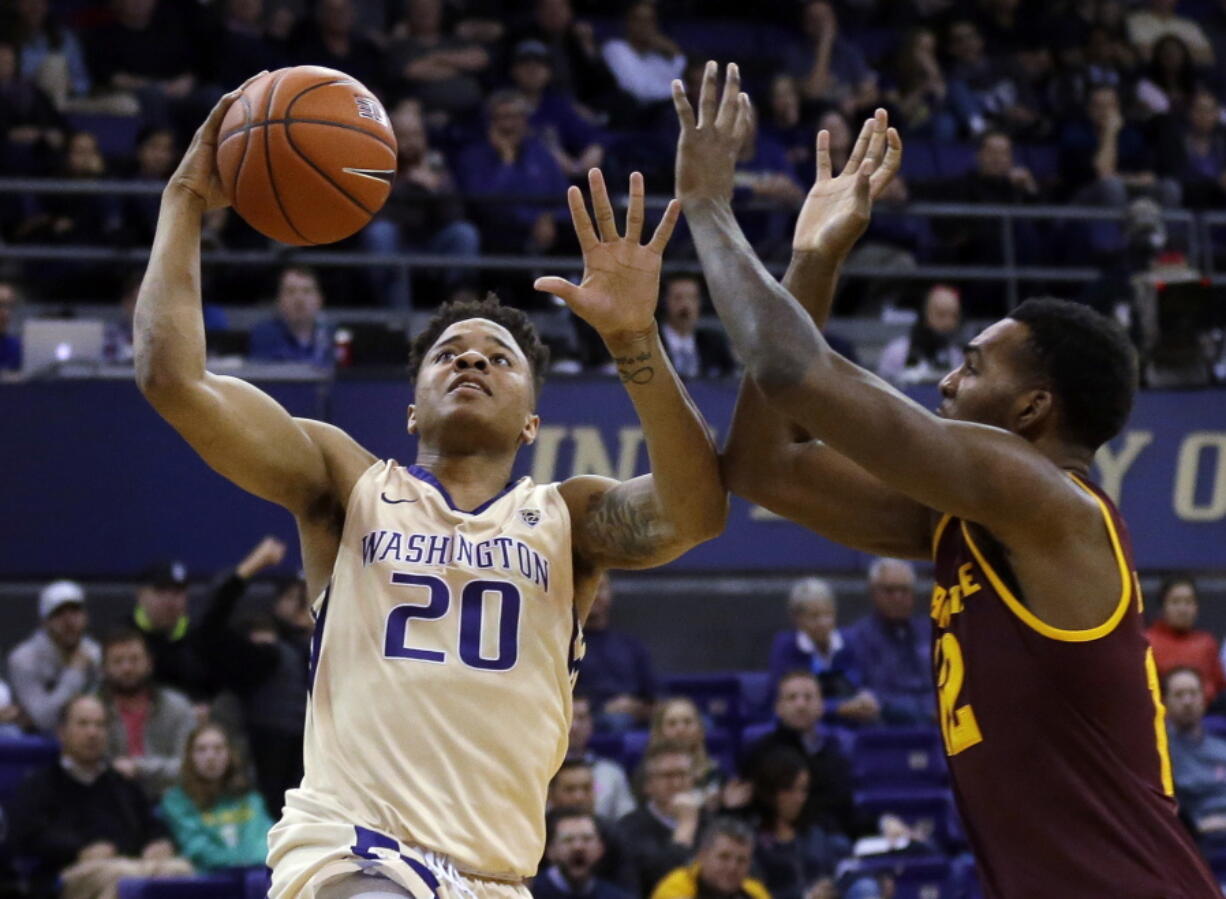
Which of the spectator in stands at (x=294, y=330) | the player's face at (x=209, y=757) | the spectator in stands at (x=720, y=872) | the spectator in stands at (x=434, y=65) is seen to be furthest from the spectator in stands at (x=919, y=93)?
the player's face at (x=209, y=757)

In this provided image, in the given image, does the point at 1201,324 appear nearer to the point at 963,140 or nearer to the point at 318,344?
the point at 963,140

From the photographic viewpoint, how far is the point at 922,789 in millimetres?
10703

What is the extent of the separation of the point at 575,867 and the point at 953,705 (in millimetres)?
4936

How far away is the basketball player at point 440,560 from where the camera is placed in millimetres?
4395

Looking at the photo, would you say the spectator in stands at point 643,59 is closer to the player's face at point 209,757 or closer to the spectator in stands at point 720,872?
the player's face at point 209,757

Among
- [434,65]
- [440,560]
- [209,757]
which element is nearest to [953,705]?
[440,560]

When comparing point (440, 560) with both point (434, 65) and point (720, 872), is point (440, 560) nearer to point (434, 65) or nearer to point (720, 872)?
point (720, 872)

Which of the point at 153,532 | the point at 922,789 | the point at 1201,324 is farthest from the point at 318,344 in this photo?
the point at 1201,324

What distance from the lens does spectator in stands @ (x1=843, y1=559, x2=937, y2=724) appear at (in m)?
11.2

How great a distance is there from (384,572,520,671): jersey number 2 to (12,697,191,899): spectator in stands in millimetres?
4554

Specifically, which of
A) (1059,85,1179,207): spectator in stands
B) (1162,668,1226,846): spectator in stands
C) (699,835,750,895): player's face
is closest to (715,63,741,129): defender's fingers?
(699,835,750,895): player's face

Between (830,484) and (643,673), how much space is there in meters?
6.46

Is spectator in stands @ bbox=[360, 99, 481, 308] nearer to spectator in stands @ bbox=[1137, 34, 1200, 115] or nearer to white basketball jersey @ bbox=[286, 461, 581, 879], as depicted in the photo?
spectator in stands @ bbox=[1137, 34, 1200, 115]

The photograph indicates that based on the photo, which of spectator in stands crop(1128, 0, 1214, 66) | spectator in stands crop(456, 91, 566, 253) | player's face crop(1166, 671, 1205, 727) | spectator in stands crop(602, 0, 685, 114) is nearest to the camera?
player's face crop(1166, 671, 1205, 727)
